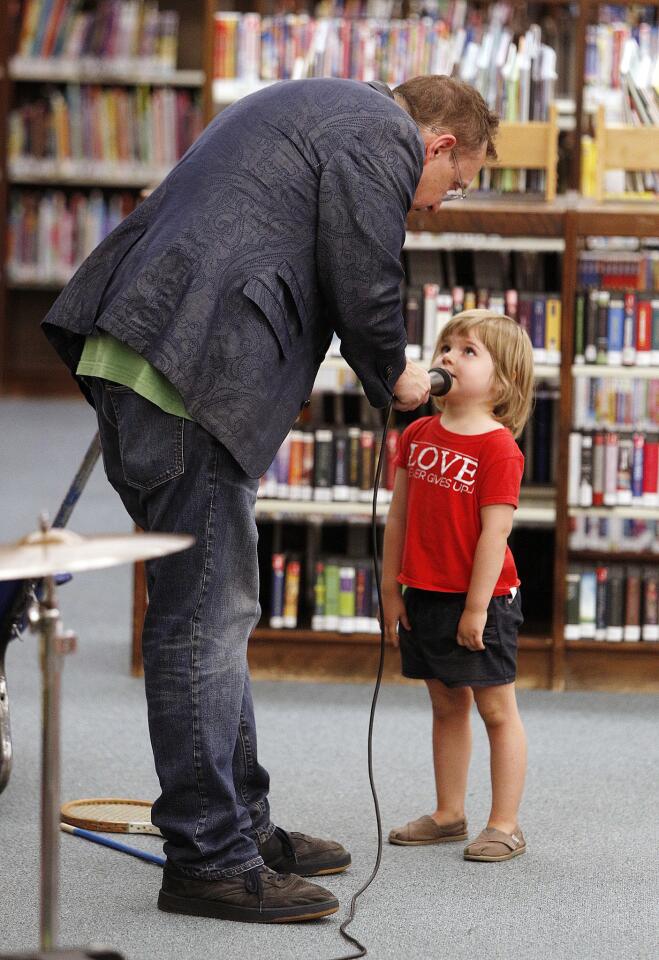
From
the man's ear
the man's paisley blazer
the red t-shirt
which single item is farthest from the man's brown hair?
the red t-shirt

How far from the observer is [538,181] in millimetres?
3855

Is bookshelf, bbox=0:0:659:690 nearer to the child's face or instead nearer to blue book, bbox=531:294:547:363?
blue book, bbox=531:294:547:363

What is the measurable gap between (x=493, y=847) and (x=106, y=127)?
21.9 ft

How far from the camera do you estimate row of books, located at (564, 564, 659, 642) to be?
11.9 feet

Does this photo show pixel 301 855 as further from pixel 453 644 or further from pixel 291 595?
pixel 291 595

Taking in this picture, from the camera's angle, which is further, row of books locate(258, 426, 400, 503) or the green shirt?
row of books locate(258, 426, 400, 503)

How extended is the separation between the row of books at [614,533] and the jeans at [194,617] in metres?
2.24

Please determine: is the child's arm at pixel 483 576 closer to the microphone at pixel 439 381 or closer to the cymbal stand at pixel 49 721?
the microphone at pixel 439 381

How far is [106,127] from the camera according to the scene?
326 inches

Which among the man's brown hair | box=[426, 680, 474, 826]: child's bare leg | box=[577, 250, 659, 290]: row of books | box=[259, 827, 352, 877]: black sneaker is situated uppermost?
the man's brown hair

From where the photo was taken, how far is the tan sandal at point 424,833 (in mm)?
2533

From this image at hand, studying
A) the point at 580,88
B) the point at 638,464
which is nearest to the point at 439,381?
the point at 638,464

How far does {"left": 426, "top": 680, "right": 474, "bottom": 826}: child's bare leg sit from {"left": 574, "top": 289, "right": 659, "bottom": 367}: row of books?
1334 millimetres

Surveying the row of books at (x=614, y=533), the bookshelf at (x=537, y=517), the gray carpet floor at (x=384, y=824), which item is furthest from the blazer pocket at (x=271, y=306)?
the row of books at (x=614, y=533)
